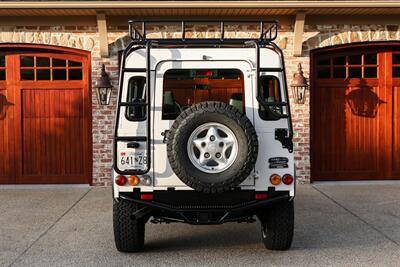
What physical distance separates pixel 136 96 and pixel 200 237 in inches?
78.0

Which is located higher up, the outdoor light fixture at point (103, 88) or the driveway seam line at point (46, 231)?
the outdoor light fixture at point (103, 88)

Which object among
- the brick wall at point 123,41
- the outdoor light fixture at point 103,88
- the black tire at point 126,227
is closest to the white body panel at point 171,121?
the black tire at point 126,227

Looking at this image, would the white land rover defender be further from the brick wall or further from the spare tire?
the brick wall

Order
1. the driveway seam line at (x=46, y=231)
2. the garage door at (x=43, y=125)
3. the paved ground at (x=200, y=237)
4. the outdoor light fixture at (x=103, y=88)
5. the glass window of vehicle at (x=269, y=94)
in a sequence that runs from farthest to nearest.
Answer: the garage door at (x=43, y=125), the outdoor light fixture at (x=103, y=88), the driveway seam line at (x=46, y=231), the paved ground at (x=200, y=237), the glass window of vehicle at (x=269, y=94)

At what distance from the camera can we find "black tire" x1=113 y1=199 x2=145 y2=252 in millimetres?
5566

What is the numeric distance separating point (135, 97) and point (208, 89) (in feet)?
2.62

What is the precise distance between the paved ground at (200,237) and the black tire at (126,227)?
0.41 ft

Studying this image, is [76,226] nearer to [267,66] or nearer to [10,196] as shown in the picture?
[10,196]

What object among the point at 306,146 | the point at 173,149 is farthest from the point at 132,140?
the point at 306,146

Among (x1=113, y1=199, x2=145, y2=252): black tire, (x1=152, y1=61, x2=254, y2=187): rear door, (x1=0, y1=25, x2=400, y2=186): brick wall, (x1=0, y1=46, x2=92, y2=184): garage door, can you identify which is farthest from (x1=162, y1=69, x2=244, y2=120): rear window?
(x1=0, y1=46, x2=92, y2=184): garage door

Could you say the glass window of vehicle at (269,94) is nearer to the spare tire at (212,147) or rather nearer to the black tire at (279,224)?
the spare tire at (212,147)

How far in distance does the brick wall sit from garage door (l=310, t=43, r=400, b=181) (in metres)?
0.30

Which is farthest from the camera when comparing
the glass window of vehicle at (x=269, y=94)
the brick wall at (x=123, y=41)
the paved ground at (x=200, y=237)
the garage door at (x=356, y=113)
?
the garage door at (x=356, y=113)

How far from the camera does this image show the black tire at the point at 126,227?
557cm
